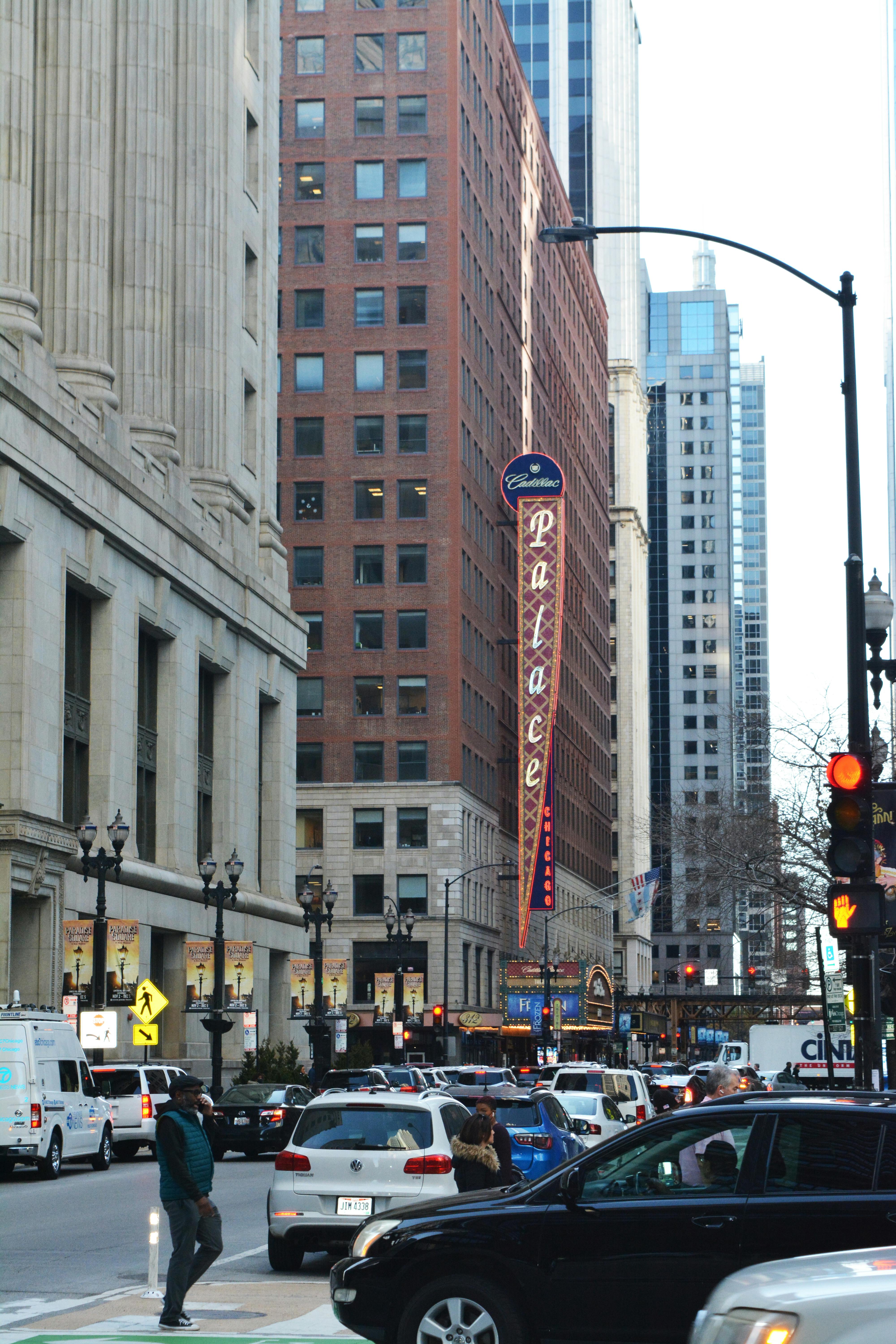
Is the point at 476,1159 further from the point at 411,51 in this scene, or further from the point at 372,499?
the point at 411,51

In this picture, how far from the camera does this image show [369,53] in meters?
95.8

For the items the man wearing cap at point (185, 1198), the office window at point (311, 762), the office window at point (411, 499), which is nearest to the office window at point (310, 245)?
the office window at point (411, 499)

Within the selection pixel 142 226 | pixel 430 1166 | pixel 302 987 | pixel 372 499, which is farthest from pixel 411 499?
pixel 430 1166

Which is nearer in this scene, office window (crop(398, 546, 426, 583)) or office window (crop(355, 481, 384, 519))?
office window (crop(398, 546, 426, 583))

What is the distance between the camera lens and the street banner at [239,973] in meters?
51.0

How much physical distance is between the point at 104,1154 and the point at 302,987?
2549 cm

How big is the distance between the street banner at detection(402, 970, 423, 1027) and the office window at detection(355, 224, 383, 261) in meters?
38.5

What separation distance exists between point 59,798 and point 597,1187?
35.3 m

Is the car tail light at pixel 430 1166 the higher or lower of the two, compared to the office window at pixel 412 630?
lower

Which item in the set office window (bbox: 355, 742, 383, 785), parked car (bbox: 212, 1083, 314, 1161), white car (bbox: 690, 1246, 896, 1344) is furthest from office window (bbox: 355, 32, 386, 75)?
white car (bbox: 690, 1246, 896, 1344)

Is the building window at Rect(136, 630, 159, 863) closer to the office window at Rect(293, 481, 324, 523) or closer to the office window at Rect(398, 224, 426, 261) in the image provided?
the office window at Rect(293, 481, 324, 523)

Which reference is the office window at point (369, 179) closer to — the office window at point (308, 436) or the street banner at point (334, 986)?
the office window at point (308, 436)

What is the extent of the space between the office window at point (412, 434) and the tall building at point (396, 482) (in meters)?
0.10

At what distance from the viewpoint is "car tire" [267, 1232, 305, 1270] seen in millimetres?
16844
